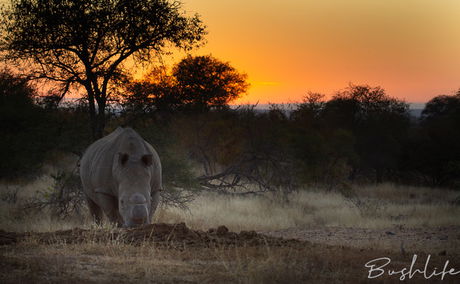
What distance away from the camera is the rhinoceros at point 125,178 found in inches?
356

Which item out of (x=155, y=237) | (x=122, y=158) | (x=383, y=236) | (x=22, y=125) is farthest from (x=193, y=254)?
(x=22, y=125)

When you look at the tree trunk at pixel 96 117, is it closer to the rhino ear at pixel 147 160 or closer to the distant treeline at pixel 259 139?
the distant treeline at pixel 259 139

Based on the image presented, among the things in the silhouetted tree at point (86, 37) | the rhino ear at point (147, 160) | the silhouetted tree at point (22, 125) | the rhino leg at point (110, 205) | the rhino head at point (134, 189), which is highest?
the silhouetted tree at point (86, 37)

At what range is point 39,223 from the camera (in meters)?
14.4

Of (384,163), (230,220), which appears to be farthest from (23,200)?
(384,163)

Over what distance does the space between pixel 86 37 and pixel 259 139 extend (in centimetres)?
1200

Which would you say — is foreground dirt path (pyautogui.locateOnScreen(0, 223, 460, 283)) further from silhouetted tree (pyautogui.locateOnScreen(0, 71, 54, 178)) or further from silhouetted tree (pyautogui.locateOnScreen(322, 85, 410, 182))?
silhouetted tree (pyautogui.locateOnScreen(322, 85, 410, 182))

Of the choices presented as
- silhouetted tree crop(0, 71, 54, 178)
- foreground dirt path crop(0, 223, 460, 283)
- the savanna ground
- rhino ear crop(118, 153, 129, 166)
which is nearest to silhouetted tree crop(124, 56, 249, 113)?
silhouetted tree crop(0, 71, 54, 178)

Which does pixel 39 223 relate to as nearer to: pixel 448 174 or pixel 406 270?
pixel 406 270

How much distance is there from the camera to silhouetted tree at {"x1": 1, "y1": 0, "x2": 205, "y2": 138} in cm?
1623

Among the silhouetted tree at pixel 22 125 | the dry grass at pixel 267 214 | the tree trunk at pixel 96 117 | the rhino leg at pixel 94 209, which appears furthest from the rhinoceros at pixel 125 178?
the silhouetted tree at pixel 22 125

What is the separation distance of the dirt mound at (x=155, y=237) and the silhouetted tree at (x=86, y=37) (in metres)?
7.89

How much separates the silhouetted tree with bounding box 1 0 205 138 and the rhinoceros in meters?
4.65

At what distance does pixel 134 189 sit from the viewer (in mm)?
9383
